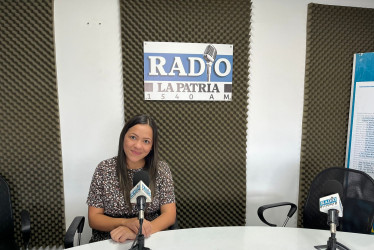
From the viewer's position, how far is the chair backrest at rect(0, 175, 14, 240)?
167 cm

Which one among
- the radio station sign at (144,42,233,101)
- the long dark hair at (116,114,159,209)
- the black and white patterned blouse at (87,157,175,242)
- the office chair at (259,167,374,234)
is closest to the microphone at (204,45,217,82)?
the radio station sign at (144,42,233,101)

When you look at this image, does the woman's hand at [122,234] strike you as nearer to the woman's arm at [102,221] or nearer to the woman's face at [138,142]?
the woman's arm at [102,221]

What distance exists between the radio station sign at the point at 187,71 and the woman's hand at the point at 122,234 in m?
1.21

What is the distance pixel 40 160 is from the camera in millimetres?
2051

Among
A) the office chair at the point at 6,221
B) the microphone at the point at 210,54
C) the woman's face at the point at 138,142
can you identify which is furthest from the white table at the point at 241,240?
the microphone at the point at 210,54

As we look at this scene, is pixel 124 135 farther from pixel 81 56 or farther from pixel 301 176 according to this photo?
pixel 301 176

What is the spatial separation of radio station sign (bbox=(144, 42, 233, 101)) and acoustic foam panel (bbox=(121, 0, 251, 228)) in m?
0.06

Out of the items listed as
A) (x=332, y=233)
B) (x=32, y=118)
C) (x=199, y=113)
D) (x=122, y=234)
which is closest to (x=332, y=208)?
(x=332, y=233)

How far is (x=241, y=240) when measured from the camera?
1.27m

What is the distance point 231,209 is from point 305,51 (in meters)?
1.78

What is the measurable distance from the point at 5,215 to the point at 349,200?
7.97 ft

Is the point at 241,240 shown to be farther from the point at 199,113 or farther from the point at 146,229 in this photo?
the point at 199,113

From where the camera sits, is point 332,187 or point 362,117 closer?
point 332,187

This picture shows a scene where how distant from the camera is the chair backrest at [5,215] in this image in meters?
1.67
